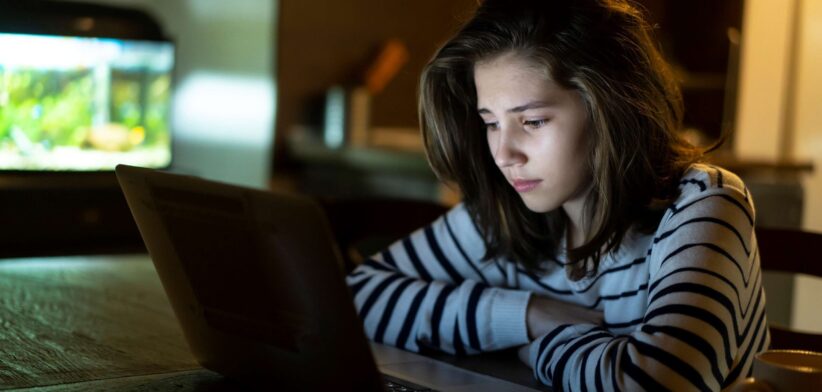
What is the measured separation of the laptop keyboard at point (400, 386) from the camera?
2.88ft

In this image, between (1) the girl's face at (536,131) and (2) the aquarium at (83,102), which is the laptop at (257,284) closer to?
(1) the girl's face at (536,131)

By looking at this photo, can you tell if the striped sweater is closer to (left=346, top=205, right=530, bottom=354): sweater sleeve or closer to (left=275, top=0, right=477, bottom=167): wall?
(left=346, top=205, right=530, bottom=354): sweater sleeve

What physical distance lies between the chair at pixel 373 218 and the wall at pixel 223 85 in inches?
67.8

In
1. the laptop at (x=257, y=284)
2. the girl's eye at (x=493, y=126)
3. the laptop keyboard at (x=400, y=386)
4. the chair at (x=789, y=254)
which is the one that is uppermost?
the girl's eye at (x=493, y=126)

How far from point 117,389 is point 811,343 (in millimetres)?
790

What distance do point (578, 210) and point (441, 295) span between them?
18 centimetres

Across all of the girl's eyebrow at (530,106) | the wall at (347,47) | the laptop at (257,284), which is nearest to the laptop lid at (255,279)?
the laptop at (257,284)

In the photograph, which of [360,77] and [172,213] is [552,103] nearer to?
[172,213]

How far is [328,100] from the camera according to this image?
10.8 ft

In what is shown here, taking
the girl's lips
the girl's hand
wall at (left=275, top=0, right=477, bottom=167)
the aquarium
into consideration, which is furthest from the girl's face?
wall at (left=275, top=0, right=477, bottom=167)

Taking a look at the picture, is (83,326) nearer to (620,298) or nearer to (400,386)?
(400,386)

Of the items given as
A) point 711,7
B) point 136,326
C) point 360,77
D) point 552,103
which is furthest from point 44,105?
point 711,7

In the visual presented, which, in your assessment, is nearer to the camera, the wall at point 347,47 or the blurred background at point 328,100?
the blurred background at point 328,100

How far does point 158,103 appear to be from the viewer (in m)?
3.12
